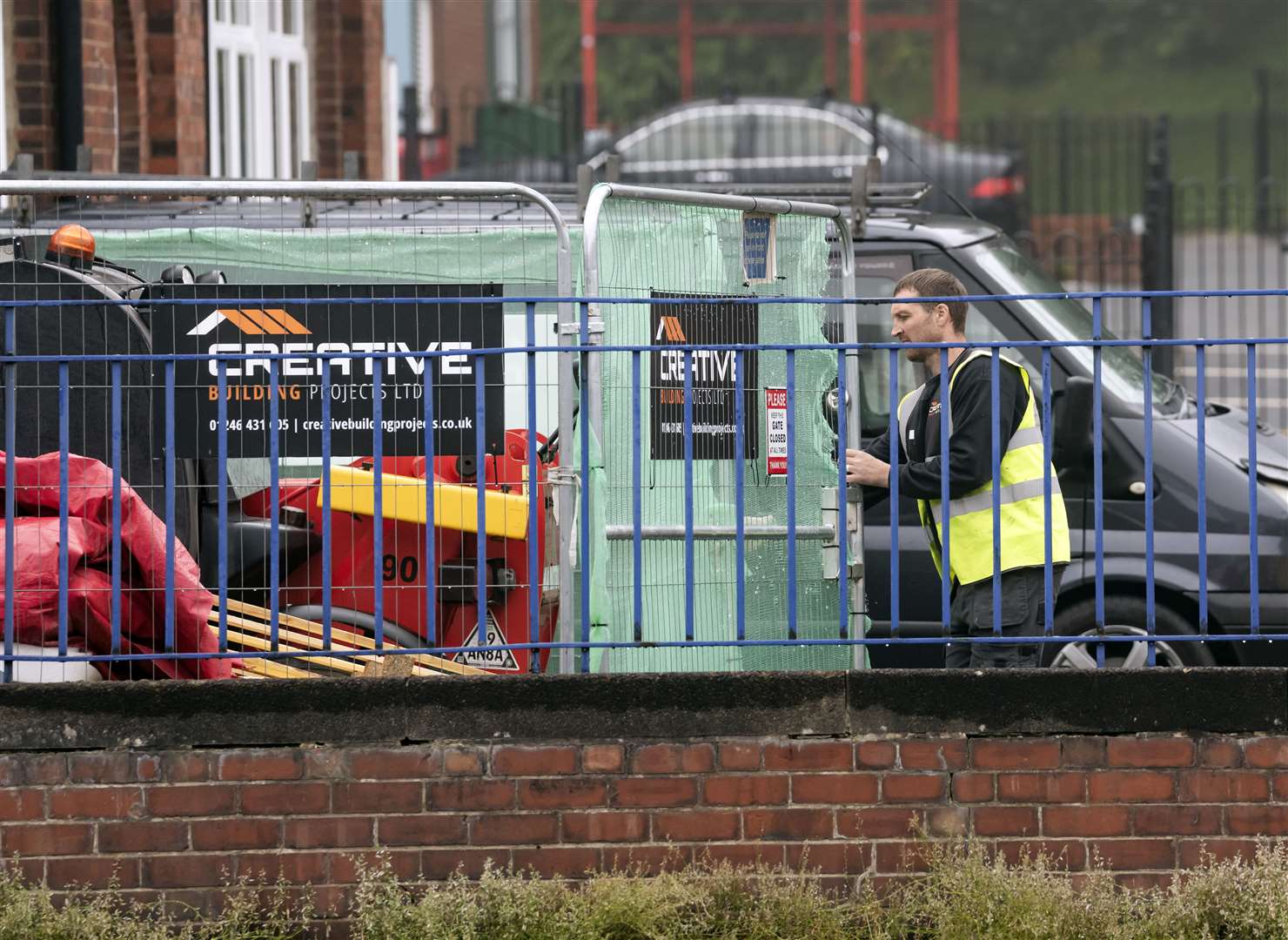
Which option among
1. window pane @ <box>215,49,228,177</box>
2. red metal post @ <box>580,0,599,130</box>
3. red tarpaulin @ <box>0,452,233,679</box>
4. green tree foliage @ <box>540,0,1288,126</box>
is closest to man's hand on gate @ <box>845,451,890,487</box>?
red tarpaulin @ <box>0,452,233,679</box>

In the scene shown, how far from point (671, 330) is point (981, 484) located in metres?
1.05

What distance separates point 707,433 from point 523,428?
56 cm

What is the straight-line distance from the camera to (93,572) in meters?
5.32

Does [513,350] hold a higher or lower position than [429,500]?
higher

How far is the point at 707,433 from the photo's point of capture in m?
5.54

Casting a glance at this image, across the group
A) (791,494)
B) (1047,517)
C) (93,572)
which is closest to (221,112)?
(93,572)

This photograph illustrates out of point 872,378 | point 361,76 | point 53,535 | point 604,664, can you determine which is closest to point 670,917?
point 604,664

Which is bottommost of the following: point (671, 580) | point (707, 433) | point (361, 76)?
point (671, 580)

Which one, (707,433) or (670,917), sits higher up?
Result: (707,433)

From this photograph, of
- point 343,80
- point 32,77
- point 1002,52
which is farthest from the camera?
point 1002,52

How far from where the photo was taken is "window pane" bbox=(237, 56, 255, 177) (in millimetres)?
12000

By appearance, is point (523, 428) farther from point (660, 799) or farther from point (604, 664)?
point (660, 799)

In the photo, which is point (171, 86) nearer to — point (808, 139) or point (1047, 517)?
point (1047, 517)

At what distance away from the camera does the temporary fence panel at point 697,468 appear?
5.34 m
